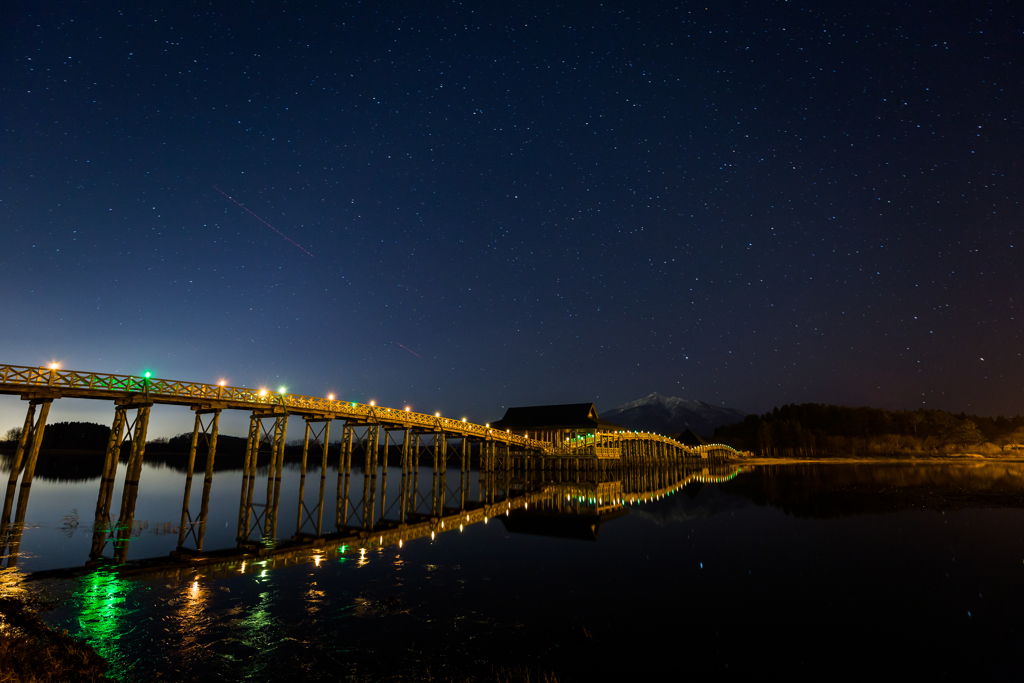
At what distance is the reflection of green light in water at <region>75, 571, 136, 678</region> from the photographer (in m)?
10.3

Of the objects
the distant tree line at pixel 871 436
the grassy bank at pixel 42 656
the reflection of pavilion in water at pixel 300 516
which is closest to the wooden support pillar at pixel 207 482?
the reflection of pavilion in water at pixel 300 516

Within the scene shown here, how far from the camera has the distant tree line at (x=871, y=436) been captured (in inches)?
4892

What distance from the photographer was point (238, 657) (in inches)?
409

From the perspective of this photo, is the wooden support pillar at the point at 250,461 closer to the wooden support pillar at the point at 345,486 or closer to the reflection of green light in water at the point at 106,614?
the wooden support pillar at the point at 345,486

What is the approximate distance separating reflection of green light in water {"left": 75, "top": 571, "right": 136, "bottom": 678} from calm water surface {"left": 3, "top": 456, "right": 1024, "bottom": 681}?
0.22 feet

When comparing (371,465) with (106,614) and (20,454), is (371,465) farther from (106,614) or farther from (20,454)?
(106,614)

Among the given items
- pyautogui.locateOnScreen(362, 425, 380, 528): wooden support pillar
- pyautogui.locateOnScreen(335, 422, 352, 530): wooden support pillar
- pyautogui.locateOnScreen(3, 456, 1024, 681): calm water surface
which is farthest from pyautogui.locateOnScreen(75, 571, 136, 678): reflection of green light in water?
pyautogui.locateOnScreen(362, 425, 380, 528): wooden support pillar

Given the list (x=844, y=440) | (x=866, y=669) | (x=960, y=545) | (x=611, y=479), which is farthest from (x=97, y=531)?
(x=844, y=440)

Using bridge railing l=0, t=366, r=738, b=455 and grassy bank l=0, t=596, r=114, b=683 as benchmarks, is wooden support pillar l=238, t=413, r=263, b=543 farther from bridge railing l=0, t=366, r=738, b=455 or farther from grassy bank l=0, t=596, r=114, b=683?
grassy bank l=0, t=596, r=114, b=683

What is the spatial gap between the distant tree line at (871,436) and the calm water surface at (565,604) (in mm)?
113850

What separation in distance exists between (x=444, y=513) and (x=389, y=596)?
18757mm

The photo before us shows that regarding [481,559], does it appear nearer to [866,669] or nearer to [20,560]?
[866,669]

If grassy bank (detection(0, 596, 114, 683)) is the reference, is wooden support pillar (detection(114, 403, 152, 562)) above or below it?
above

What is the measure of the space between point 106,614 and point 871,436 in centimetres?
16153
